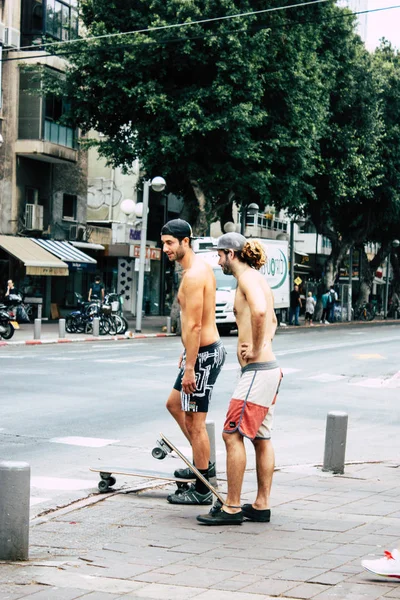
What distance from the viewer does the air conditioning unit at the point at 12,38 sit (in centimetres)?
3928

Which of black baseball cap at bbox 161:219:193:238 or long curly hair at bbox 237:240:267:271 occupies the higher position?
black baseball cap at bbox 161:219:193:238

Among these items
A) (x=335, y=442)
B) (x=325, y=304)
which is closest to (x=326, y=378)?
(x=335, y=442)

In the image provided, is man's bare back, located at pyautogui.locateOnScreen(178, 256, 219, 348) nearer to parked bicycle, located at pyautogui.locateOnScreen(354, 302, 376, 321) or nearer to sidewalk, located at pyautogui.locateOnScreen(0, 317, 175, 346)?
sidewalk, located at pyautogui.locateOnScreen(0, 317, 175, 346)

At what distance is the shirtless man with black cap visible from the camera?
735 centimetres

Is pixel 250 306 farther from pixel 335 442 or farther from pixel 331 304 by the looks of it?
pixel 331 304

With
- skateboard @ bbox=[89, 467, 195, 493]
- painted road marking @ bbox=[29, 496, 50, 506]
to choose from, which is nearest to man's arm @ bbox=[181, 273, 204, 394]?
skateboard @ bbox=[89, 467, 195, 493]

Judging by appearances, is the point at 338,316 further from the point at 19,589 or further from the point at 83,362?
the point at 19,589

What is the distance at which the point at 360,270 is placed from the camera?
67.8 metres

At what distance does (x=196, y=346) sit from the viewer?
736 centimetres

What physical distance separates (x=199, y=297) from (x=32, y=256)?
31.1 meters

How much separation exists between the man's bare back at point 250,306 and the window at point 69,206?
37.7 m

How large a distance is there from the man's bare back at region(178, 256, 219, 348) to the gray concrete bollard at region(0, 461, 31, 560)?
1.84 m

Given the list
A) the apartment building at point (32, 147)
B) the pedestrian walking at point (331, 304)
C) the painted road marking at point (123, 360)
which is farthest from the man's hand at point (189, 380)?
the pedestrian walking at point (331, 304)

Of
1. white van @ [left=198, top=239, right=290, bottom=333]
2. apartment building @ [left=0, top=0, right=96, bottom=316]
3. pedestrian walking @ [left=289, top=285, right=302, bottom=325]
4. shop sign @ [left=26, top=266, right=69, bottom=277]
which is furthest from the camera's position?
pedestrian walking @ [left=289, top=285, right=302, bottom=325]
